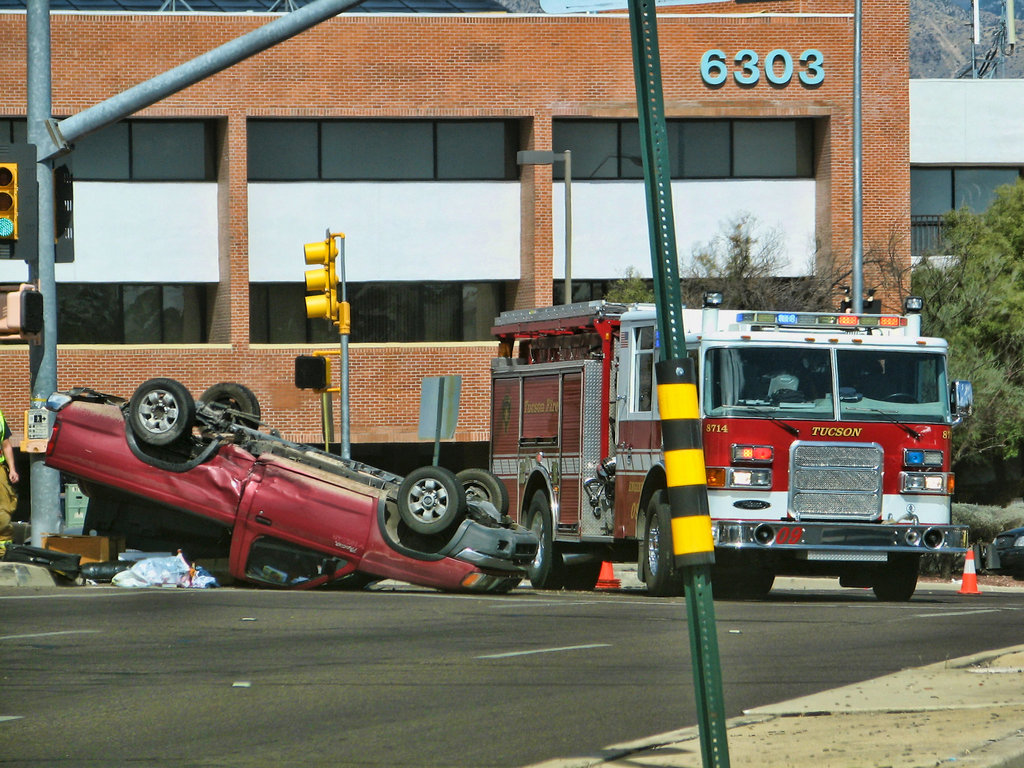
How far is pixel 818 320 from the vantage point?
55.5 feet

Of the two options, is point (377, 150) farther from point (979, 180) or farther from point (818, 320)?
point (818, 320)

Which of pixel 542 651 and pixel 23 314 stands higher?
pixel 23 314

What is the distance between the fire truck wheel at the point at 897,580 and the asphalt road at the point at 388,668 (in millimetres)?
2009

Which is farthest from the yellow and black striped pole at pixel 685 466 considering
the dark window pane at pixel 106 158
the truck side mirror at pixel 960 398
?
the dark window pane at pixel 106 158

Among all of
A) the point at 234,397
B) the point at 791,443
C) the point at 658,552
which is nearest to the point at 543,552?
the point at 658,552

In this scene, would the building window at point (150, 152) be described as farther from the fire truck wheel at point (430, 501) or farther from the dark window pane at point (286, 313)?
the fire truck wheel at point (430, 501)

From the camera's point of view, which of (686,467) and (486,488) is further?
(486,488)

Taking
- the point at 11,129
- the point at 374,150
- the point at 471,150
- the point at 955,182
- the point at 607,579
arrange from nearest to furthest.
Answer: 1. the point at 607,579
2. the point at 11,129
3. the point at 374,150
4. the point at 471,150
5. the point at 955,182

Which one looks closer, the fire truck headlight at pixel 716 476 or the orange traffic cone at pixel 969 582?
the fire truck headlight at pixel 716 476

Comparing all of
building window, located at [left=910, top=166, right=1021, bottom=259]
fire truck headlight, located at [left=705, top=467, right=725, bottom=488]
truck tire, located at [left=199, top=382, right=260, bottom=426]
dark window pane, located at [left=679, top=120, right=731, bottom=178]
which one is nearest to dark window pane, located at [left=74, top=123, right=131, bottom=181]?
dark window pane, located at [left=679, top=120, right=731, bottom=178]

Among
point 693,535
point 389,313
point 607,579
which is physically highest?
point 389,313

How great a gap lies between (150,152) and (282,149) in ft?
10.2

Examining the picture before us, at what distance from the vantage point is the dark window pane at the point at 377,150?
132ft

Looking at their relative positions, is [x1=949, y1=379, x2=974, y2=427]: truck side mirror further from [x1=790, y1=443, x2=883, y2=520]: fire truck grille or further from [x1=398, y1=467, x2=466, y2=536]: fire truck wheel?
[x1=398, y1=467, x2=466, y2=536]: fire truck wheel
